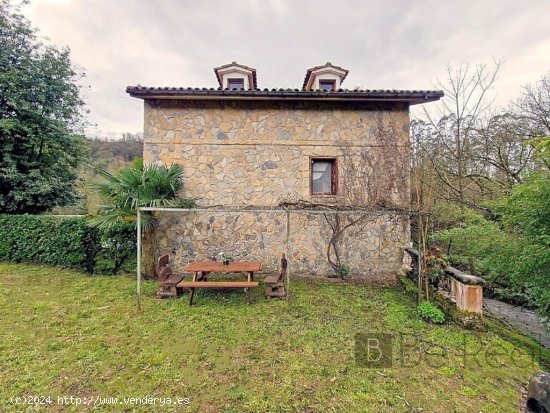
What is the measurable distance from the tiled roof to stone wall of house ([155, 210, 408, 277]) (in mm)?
3206

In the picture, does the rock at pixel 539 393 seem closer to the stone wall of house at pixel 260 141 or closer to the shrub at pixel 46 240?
the stone wall of house at pixel 260 141

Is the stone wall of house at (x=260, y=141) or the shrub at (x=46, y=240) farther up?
the stone wall of house at (x=260, y=141)

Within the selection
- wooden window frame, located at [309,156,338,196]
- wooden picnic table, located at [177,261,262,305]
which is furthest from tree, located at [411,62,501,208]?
wooden picnic table, located at [177,261,262,305]

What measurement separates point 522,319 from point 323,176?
20.0 feet

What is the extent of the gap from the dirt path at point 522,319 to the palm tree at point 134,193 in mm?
8512

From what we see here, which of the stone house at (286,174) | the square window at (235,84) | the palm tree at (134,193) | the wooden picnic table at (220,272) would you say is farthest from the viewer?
the square window at (235,84)

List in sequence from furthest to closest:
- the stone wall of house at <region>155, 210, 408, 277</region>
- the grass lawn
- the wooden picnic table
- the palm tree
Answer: the stone wall of house at <region>155, 210, 408, 277</region> → the palm tree → the wooden picnic table → the grass lawn

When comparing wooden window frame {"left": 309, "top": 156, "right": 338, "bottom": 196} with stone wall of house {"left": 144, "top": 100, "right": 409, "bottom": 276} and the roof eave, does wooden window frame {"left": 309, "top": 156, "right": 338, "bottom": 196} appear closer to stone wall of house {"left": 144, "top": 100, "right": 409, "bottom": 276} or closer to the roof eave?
stone wall of house {"left": 144, "top": 100, "right": 409, "bottom": 276}

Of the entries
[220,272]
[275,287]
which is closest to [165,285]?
[220,272]

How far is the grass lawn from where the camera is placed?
2.91 meters

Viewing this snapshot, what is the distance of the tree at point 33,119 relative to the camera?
8953 mm

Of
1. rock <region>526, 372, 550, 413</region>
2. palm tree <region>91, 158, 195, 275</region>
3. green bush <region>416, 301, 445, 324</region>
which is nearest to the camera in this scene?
rock <region>526, 372, 550, 413</region>

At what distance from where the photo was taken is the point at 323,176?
7406 millimetres

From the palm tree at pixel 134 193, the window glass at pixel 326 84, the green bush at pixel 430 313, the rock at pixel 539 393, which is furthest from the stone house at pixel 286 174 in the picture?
the rock at pixel 539 393
